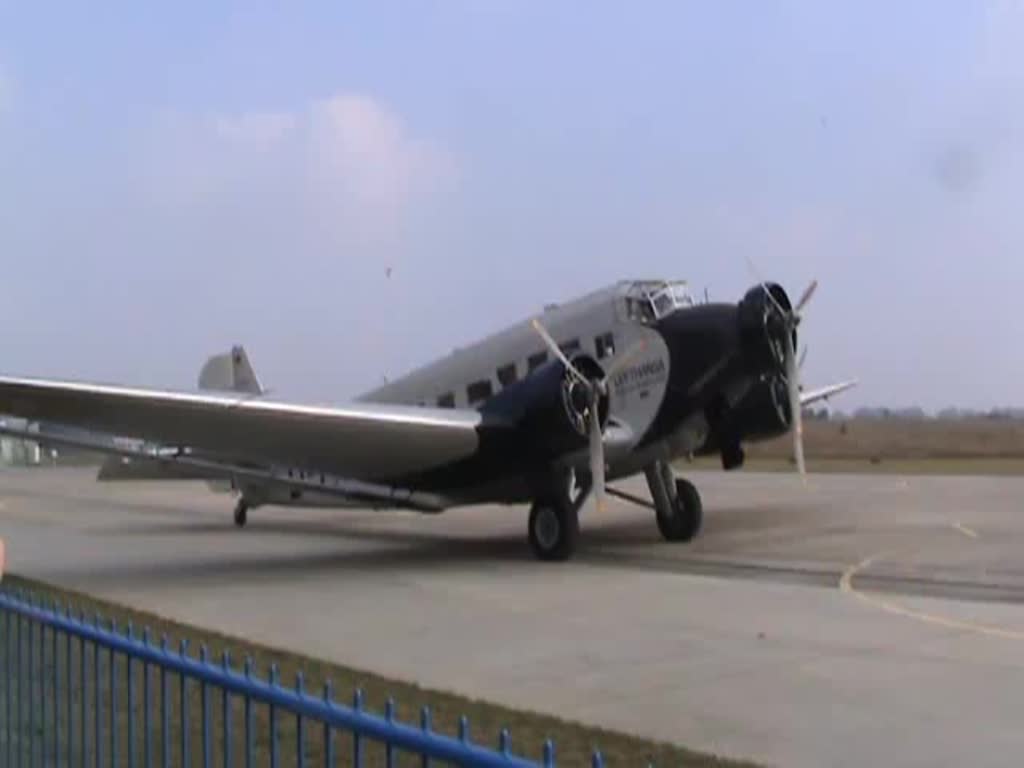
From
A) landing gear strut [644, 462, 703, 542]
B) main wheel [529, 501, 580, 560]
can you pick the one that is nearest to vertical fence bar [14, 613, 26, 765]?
main wheel [529, 501, 580, 560]

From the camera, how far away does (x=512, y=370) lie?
17.8 m

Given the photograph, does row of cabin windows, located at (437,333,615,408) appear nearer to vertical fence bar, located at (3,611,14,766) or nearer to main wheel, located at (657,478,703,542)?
main wheel, located at (657,478,703,542)

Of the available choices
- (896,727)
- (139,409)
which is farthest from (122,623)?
(896,727)

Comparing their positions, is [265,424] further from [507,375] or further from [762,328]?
[762,328]

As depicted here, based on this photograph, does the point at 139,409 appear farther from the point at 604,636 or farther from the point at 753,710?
the point at 753,710

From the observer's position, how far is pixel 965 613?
10.9 meters

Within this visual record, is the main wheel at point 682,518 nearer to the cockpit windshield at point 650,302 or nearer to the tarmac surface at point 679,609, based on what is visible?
the tarmac surface at point 679,609

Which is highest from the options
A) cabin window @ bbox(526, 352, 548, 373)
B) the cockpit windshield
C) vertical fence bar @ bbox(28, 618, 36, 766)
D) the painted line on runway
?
the cockpit windshield

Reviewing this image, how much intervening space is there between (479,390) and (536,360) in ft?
3.72

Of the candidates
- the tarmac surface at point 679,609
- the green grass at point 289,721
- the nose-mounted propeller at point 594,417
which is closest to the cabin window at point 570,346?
the nose-mounted propeller at point 594,417

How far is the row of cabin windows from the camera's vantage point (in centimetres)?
1659

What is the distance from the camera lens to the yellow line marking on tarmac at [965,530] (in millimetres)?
17656

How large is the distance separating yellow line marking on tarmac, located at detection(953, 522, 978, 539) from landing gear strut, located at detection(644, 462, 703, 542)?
12.5ft

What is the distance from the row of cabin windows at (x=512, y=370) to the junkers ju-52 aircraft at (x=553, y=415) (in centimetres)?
2
